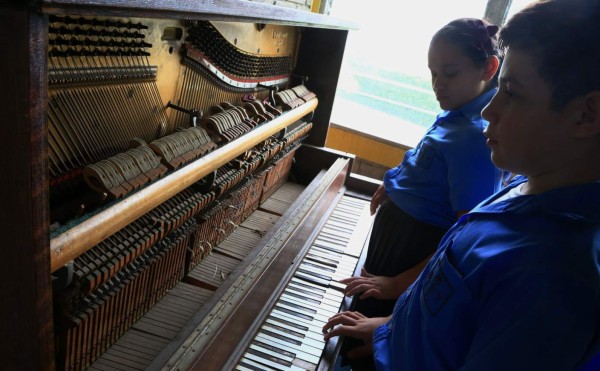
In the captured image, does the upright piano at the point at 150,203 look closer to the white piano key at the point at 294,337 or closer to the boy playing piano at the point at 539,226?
the white piano key at the point at 294,337

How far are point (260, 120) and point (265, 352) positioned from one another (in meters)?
1.23

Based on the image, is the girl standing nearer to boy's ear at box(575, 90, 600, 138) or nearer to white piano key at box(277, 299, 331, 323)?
white piano key at box(277, 299, 331, 323)

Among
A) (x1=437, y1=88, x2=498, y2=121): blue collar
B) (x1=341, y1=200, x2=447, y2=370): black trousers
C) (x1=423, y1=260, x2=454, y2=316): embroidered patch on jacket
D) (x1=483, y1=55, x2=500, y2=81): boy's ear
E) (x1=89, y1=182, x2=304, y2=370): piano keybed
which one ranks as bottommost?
(x1=89, y1=182, x2=304, y2=370): piano keybed

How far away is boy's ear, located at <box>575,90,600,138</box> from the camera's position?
2.94 ft

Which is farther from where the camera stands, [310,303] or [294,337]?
[310,303]

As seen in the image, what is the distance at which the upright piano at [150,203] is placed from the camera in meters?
0.97

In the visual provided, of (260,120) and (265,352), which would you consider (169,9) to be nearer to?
(265,352)

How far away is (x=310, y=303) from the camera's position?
6.94ft

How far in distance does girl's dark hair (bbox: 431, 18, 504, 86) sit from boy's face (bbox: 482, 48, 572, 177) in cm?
72

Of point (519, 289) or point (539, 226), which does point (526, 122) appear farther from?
point (519, 289)

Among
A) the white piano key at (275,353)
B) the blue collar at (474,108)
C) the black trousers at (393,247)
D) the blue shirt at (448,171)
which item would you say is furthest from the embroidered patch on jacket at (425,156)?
the white piano key at (275,353)

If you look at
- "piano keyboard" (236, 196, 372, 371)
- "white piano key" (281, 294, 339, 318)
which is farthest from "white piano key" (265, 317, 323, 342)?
"white piano key" (281, 294, 339, 318)

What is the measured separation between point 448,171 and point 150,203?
3.44ft

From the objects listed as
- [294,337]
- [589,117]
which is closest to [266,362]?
[294,337]
